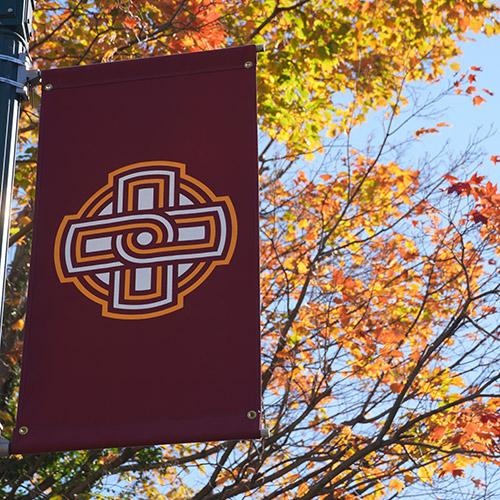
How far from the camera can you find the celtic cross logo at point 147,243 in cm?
442

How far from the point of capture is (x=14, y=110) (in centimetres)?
479

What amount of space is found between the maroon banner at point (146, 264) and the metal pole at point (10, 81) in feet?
0.65

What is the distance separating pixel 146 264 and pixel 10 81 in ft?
3.83

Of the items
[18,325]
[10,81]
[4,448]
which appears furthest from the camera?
[18,325]

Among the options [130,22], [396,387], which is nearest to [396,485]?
[396,387]

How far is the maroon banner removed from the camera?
4.24 meters

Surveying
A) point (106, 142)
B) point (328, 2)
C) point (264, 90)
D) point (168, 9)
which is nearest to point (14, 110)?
point (106, 142)

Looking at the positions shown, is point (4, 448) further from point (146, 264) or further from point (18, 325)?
point (18, 325)

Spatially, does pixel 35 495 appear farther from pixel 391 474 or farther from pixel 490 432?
pixel 490 432

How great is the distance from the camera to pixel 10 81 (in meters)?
4.81

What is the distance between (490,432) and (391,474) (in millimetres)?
1036

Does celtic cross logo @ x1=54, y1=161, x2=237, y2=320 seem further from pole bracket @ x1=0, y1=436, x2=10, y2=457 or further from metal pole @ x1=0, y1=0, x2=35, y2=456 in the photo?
pole bracket @ x1=0, y1=436, x2=10, y2=457

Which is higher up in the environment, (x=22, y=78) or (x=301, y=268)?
(x=301, y=268)

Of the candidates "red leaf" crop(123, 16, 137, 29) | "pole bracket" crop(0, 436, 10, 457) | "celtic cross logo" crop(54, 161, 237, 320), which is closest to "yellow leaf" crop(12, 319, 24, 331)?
"red leaf" crop(123, 16, 137, 29)
